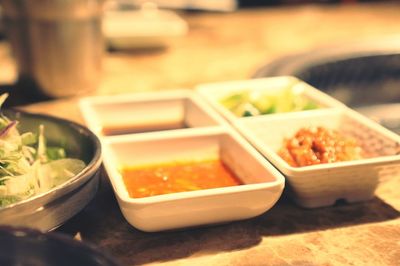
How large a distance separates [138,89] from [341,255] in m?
1.31

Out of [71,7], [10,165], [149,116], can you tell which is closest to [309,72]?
[149,116]

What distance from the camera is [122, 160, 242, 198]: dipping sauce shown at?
1385mm

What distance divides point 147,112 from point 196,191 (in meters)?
0.73

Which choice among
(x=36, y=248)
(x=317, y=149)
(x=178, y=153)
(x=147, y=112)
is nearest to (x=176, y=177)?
(x=178, y=153)

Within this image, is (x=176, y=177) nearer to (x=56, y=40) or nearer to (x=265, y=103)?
Result: (x=265, y=103)

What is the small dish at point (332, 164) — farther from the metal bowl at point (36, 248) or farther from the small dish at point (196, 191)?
the metal bowl at point (36, 248)

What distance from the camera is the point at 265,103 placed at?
5.97 feet

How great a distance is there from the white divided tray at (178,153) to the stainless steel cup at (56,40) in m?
0.29

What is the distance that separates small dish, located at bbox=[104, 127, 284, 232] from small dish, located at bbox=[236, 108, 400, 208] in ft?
0.16

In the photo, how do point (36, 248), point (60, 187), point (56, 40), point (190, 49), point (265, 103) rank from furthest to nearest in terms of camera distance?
1. point (190, 49)
2. point (56, 40)
3. point (265, 103)
4. point (60, 187)
5. point (36, 248)

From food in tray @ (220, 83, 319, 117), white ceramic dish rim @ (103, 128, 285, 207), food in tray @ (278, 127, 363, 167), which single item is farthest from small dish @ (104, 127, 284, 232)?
food in tray @ (220, 83, 319, 117)

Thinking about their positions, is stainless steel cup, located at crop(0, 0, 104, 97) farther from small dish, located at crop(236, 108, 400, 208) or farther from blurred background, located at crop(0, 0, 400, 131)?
small dish, located at crop(236, 108, 400, 208)

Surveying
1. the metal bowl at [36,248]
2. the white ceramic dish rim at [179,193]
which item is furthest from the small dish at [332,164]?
the metal bowl at [36,248]

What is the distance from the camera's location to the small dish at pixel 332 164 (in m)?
1.33
